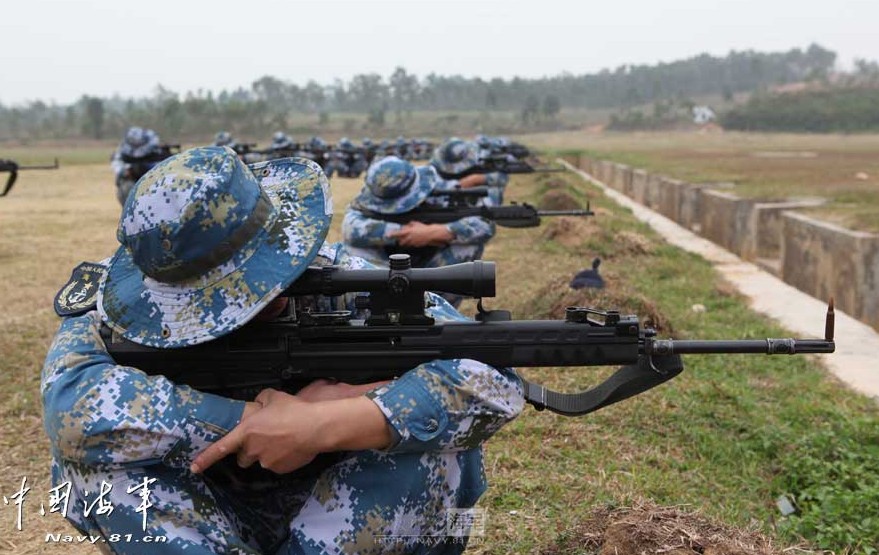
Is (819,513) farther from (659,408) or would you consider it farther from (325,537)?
(325,537)

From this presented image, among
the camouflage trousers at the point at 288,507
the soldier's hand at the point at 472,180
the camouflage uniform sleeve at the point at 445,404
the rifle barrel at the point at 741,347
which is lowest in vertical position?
the camouflage trousers at the point at 288,507

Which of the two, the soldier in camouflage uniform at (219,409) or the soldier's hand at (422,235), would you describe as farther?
the soldier's hand at (422,235)

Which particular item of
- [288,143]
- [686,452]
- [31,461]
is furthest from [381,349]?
[288,143]

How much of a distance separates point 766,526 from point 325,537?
2075 mm

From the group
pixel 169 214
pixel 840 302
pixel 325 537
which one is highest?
pixel 169 214

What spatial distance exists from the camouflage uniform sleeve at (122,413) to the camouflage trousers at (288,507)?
0.35 feet

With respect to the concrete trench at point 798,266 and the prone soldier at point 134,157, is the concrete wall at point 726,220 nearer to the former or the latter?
the concrete trench at point 798,266

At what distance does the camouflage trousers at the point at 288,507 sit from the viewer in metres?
2.26

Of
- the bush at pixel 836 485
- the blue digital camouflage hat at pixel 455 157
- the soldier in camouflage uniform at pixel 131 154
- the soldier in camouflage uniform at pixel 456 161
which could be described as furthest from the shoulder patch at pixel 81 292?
the soldier in camouflage uniform at pixel 131 154

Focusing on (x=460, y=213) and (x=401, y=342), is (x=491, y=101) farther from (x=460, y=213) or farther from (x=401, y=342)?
(x=401, y=342)

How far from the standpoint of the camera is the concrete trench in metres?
6.73

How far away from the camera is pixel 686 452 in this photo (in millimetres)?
4363

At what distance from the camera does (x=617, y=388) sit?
2498 millimetres

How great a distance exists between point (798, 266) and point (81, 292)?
332 inches
